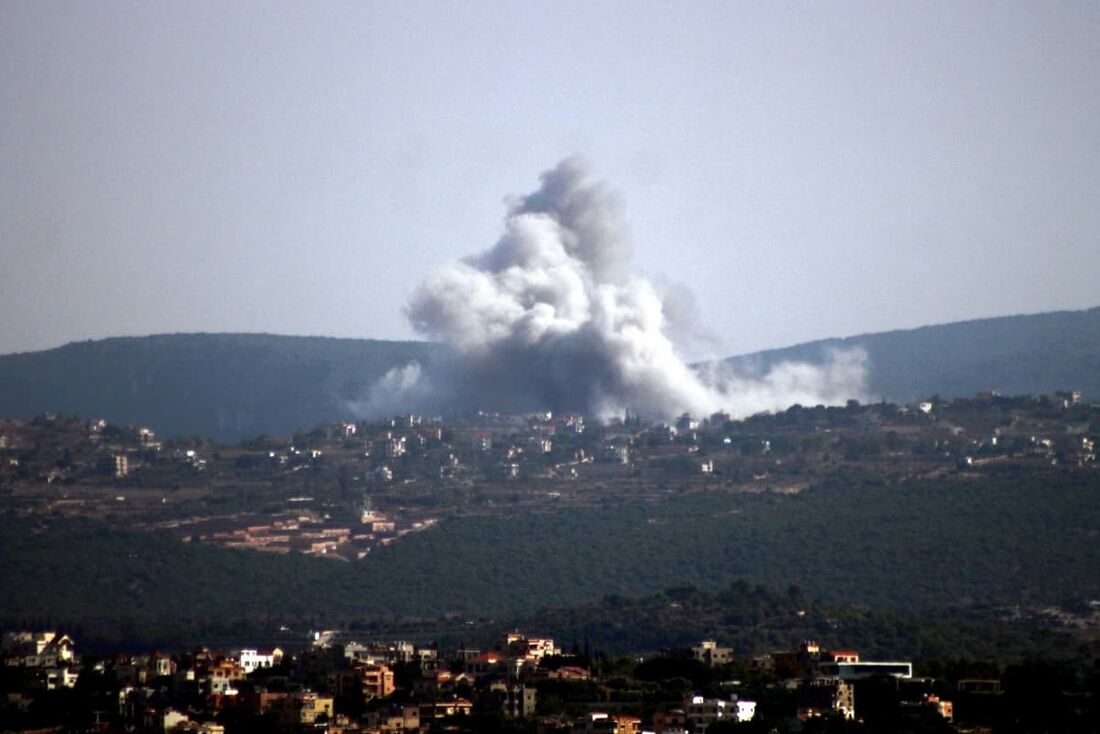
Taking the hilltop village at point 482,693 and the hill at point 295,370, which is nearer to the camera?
the hilltop village at point 482,693

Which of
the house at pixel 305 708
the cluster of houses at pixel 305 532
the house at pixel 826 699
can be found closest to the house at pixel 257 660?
the house at pixel 305 708

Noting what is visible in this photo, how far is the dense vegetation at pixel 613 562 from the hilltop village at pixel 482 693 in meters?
23.4

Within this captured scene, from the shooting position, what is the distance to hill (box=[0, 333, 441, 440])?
546ft

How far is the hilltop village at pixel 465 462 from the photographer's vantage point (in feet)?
382

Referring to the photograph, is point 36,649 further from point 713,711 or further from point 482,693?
point 713,711

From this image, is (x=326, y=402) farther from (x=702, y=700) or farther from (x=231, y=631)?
(x=702, y=700)

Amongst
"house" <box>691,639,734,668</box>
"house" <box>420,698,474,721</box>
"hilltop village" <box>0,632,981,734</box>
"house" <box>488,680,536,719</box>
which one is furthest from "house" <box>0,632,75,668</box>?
"house" <box>691,639,734,668</box>

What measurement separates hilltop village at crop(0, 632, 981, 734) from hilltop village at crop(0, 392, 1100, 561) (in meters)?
42.4

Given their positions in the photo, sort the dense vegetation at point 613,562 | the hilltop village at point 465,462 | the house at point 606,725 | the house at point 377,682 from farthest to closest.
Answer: the hilltop village at point 465,462
the dense vegetation at point 613,562
the house at point 377,682
the house at point 606,725

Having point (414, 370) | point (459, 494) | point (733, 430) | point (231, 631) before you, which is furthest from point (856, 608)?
point (414, 370)

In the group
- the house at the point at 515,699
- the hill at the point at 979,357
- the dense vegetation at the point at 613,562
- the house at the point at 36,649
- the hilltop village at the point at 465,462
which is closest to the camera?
the house at the point at 515,699

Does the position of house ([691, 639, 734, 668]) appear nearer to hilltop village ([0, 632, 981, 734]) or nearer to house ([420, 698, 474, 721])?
hilltop village ([0, 632, 981, 734])

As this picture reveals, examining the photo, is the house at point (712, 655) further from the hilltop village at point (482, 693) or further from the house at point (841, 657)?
the house at point (841, 657)

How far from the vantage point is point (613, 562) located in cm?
10594
